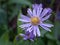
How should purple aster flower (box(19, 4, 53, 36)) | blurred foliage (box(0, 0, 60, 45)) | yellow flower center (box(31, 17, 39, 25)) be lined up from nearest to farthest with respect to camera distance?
1. purple aster flower (box(19, 4, 53, 36))
2. yellow flower center (box(31, 17, 39, 25))
3. blurred foliage (box(0, 0, 60, 45))

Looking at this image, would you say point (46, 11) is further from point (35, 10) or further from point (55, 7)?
point (55, 7)

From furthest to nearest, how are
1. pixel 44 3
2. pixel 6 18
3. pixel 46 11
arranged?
pixel 6 18, pixel 44 3, pixel 46 11

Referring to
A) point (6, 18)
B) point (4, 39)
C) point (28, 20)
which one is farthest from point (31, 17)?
point (6, 18)

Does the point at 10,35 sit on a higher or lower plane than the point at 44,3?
lower

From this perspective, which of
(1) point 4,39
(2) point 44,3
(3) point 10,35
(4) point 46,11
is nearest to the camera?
(4) point 46,11

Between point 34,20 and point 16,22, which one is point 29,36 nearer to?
point 34,20

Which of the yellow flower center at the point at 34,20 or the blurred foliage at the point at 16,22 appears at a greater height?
the yellow flower center at the point at 34,20

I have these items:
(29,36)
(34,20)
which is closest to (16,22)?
(34,20)

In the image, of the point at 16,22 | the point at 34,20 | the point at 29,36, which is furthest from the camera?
the point at 16,22
